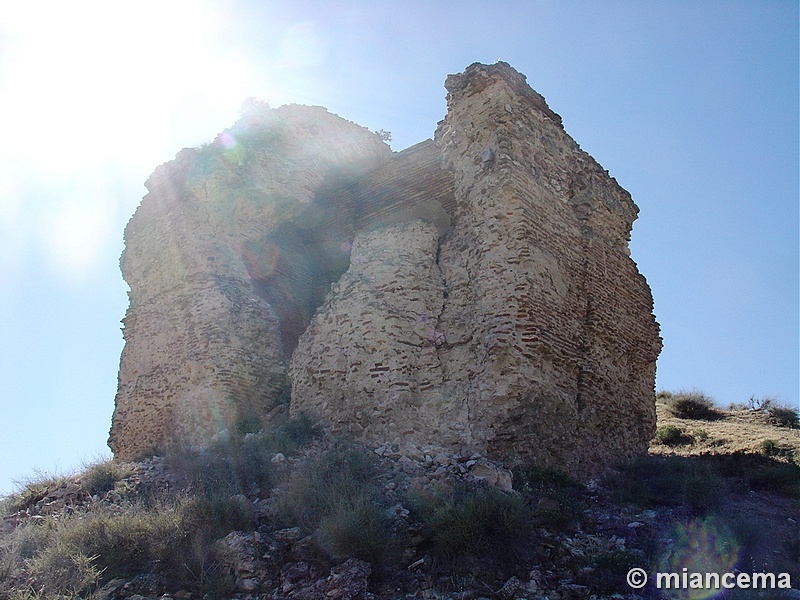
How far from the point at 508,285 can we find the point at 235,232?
4.93 m

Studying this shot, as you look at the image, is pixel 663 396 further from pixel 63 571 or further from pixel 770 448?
pixel 63 571

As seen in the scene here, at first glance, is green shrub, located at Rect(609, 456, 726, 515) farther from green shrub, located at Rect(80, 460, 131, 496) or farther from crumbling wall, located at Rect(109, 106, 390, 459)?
green shrub, located at Rect(80, 460, 131, 496)

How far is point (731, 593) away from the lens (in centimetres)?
528

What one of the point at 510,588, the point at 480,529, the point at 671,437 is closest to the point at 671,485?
the point at 480,529

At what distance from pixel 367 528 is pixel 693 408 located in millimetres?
12828

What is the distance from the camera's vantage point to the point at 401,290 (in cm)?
952

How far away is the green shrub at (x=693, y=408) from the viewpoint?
16500mm

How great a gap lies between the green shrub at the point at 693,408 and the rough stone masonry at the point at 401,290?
642cm

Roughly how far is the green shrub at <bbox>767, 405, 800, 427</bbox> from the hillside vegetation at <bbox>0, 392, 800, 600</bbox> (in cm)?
761

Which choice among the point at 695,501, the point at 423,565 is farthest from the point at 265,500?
the point at 695,501

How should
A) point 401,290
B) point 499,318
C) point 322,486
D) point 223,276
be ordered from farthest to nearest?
point 223,276 → point 401,290 → point 499,318 → point 322,486

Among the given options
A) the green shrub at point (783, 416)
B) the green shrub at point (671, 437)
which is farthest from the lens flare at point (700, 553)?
the green shrub at point (783, 416)

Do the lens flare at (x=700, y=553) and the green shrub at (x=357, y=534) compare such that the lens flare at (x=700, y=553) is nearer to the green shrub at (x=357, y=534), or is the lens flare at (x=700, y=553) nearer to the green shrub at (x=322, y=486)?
the green shrub at (x=357, y=534)

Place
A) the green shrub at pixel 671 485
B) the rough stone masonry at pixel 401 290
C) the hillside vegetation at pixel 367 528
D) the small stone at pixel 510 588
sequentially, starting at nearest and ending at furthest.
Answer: the small stone at pixel 510 588
the hillside vegetation at pixel 367 528
the green shrub at pixel 671 485
the rough stone masonry at pixel 401 290
